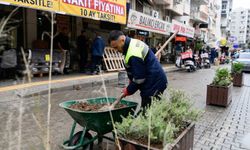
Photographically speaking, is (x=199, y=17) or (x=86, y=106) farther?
(x=199, y=17)

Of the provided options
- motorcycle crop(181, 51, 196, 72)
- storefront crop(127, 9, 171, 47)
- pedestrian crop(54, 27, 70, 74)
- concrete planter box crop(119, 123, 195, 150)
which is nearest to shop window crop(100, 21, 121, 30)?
storefront crop(127, 9, 171, 47)

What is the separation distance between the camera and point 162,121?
8.61ft

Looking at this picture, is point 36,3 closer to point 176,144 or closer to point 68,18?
point 68,18

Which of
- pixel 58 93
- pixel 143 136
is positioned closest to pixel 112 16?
pixel 58 93

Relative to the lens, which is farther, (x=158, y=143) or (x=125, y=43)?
(x=125, y=43)

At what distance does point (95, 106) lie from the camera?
12.1 feet

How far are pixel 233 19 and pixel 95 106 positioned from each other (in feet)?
450

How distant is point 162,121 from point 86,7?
8177 mm

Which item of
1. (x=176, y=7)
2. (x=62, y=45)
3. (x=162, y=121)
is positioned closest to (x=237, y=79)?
(x=62, y=45)

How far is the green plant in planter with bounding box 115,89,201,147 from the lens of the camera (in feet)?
8.15

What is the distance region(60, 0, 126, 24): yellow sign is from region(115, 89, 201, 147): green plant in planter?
6768 millimetres

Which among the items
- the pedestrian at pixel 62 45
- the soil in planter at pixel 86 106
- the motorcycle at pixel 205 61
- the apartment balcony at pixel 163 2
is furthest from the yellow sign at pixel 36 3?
the motorcycle at pixel 205 61

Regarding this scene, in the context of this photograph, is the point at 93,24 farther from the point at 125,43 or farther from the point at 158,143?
A: the point at 158,143

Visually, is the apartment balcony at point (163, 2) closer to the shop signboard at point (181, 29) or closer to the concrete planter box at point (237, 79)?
the shop signboard at point (181, 29)
